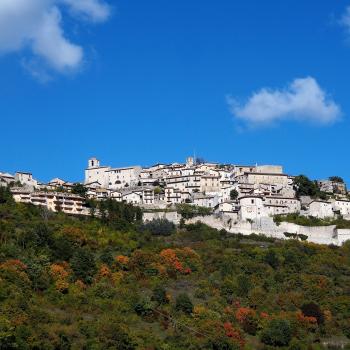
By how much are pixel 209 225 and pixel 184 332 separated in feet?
75.2

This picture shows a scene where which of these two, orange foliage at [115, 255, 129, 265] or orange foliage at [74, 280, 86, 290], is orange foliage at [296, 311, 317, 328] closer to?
orange foliage at [115, 255, 129, 265]

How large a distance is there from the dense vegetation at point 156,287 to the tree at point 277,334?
0.06m

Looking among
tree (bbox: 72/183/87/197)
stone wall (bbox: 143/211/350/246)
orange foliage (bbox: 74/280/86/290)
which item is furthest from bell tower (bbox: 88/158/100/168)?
orange foliage (bbox: 74/280/86/290)

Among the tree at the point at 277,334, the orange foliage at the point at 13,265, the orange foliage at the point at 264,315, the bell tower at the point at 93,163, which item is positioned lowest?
the tree at the point at 277,334

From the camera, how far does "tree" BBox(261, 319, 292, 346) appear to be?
4878cm

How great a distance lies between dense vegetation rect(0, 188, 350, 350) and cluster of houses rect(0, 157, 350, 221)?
4.06 m

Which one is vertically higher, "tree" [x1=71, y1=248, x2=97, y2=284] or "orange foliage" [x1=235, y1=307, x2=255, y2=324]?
"tree" [x1=71, y1=248, x2=97, y2=284]

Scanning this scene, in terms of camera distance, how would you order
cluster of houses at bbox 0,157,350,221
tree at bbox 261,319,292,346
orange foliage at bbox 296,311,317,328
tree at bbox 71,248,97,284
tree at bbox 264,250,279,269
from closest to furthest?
1. tree at bbox 261,319,292,346
2. orange foliage at bbox 296,311,317,328
3. tree at bbox 71,248,97,284
4. tree at bbox 264,250,279,269
5. cluster of houses at bbox 0,157,350,221

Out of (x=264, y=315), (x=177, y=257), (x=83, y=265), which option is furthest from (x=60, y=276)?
(x=264, y=315)

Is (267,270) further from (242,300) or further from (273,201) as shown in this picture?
(273,201)

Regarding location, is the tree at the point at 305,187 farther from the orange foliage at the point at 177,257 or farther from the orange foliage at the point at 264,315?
the orange foliage at the point at 264,315

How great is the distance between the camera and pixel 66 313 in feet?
156

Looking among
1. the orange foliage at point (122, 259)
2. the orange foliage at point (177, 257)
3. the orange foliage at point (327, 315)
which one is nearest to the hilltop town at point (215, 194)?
the orange foliage at point (177, 257)

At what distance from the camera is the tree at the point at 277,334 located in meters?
48.8
